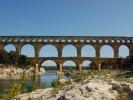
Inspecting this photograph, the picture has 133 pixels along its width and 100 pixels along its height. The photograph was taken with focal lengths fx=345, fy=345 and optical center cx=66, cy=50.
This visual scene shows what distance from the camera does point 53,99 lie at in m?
9.08

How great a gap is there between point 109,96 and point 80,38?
8574 centimetres

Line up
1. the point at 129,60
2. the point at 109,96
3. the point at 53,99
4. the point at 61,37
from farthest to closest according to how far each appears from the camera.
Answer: the point at 61,37 → the point at 129,60 → the point at 53,99 → the point at 109,96

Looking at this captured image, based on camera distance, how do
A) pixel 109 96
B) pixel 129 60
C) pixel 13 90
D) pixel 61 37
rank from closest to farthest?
1. pixel 13 90
2. pixel 109 96
3. pixel 129 60
4. pixel 61 37

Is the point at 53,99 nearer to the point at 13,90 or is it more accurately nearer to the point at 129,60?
the point at 13,90

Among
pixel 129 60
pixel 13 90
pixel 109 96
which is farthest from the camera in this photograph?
pixel 129 60

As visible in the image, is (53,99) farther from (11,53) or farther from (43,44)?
(43,44)

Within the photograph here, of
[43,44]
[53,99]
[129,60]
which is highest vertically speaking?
[43,44]

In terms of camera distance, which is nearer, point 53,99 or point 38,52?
point 53,99

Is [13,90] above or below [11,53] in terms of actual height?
below

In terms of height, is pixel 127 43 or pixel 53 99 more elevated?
pixel 127 43

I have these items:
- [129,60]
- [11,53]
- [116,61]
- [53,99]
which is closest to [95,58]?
[116,61]

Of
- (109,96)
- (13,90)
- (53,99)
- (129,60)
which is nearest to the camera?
(13,90)

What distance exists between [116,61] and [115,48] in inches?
243

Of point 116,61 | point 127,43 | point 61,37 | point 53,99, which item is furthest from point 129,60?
point 53,99
